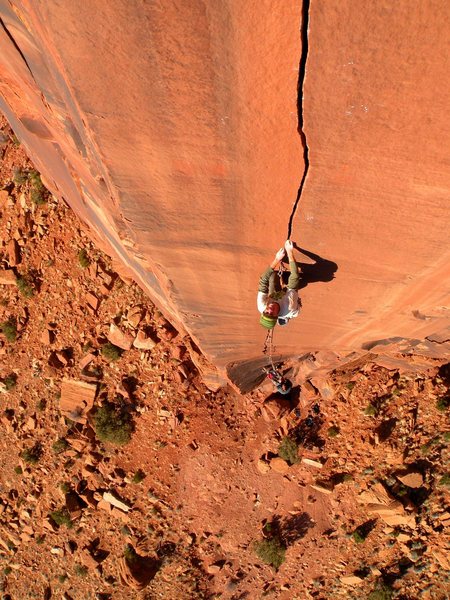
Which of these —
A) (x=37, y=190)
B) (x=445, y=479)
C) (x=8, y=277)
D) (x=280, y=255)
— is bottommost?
(x=445, y=479)

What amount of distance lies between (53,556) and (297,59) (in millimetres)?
13056

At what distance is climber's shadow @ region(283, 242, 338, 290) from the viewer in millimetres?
4901

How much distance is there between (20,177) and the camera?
438 inches

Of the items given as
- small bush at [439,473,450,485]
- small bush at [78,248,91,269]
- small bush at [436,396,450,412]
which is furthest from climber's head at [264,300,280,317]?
small bush at [439,473,450,485]

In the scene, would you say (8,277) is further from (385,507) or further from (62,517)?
(385,507)

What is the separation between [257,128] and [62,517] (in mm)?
10921

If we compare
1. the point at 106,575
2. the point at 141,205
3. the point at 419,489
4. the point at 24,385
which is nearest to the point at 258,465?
the point at 419,489

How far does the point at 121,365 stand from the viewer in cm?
1015

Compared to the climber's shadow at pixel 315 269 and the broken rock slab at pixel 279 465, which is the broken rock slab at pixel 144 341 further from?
the climber's shadow at pixel 315 269

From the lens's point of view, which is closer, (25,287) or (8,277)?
(25,287)

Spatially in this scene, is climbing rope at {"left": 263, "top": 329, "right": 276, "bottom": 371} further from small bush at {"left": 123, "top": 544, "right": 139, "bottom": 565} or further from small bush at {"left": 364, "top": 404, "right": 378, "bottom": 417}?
small bush at {"left": 123, "top": 544, "right": 139, "bottom": 565}

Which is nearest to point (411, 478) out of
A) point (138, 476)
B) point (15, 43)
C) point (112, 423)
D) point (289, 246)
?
point (138, 476)

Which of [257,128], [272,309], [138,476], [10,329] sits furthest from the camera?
[10,329]

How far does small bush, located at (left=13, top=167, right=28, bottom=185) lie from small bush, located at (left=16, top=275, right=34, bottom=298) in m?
2.39
